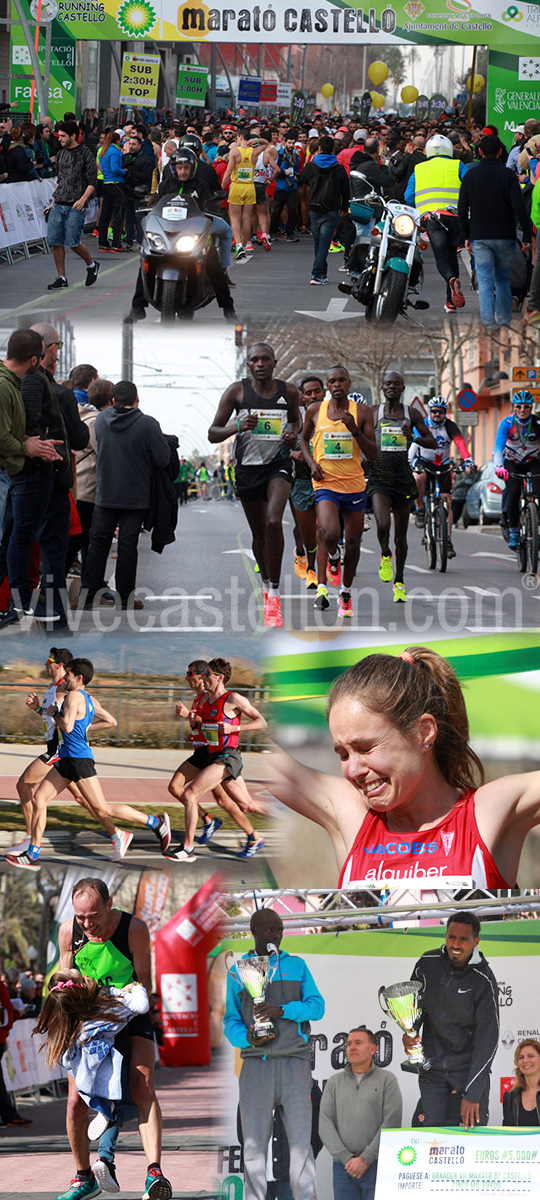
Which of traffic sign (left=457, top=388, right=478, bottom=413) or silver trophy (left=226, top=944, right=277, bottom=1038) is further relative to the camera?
traffic sign (left=457, top=388, right=478, bottom=413)

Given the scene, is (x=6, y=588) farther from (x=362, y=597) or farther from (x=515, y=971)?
(x=515, y=971)

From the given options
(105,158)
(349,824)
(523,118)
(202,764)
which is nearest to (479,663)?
(349,824)

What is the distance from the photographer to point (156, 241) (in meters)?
10.0

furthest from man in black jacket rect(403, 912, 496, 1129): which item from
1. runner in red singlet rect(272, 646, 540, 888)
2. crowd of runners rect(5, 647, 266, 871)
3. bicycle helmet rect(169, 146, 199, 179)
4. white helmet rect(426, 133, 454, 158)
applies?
white helmet rect(426, 133, 454, 158)

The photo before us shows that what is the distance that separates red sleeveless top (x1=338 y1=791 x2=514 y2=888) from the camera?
2.53m

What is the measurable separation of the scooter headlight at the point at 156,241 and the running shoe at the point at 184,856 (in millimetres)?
4819

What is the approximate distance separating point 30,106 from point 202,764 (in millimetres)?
23640

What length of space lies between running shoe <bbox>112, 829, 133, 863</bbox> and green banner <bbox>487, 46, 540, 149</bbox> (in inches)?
885

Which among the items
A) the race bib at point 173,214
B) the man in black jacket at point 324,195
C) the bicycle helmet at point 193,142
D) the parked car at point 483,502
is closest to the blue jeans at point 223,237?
the race bib at point 173,214

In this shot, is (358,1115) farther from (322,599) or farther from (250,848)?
(322,599)

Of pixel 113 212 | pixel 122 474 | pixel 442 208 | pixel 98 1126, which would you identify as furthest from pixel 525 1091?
pixel 113 212

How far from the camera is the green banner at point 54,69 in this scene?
25.7 metres

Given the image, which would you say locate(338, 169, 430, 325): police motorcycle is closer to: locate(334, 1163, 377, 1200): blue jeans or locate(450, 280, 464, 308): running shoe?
locate(450, 280, 464, 308): running shoe

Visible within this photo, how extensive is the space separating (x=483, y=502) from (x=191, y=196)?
25.5ft
